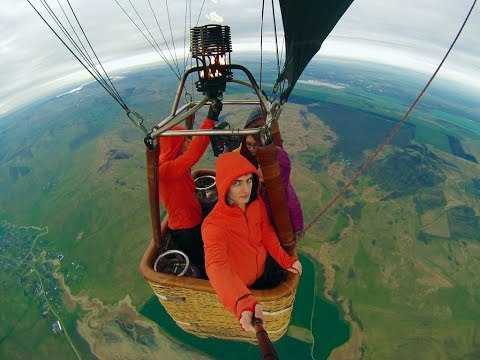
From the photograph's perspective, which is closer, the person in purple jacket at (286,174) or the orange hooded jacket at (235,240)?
the orange hooded jacket at (235,240)

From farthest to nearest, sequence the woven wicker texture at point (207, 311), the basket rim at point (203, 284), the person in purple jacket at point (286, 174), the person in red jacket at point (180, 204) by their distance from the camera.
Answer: the person in red jacket at point (180, 204) → the person in purple jacket at point (286, 174) → the woven wicker texture at point (207, 311) → the basket rim at point (203, 284)

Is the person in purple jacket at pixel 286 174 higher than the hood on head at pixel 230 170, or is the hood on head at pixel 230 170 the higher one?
the hood on head at pixel 230 170

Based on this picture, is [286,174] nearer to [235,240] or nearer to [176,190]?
[235,240]

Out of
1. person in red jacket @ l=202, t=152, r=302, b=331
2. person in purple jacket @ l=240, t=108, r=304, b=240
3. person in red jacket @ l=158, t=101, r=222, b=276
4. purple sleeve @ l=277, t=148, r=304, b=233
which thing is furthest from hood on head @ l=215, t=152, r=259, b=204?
person in red jacket @ l=158, t=101, r=222, b=276

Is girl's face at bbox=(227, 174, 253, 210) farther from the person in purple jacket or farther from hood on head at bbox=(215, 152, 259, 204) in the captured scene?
the person in purple jacket

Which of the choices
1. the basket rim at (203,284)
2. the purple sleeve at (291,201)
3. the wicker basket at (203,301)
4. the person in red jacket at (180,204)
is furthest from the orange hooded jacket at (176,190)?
the purple sleeve at (291,201)

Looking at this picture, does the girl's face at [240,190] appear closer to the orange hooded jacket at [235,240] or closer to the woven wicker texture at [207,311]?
the orange hooded jacket at [235,240]

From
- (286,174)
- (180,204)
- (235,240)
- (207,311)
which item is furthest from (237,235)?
(180,204)
